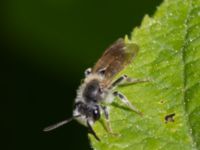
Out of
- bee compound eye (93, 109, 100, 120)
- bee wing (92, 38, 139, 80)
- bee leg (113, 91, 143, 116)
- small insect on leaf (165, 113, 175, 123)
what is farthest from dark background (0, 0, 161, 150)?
small insect on leaf (165, 113, 175, 123)

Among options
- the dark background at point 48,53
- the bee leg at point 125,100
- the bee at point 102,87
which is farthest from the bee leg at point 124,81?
the dark background at point 48,53

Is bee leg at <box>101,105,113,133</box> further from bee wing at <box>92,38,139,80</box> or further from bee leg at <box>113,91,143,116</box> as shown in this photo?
bee wing at <box>92,38,139,80</box>

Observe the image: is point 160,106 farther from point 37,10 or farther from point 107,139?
point 37,10

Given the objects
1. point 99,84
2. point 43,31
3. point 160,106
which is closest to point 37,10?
point 43,31

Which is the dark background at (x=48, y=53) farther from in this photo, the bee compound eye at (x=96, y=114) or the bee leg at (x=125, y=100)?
the bee leg at (x=125, y=100)

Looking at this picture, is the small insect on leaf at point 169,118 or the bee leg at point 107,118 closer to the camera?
the small insect on leaf at point 169,118
